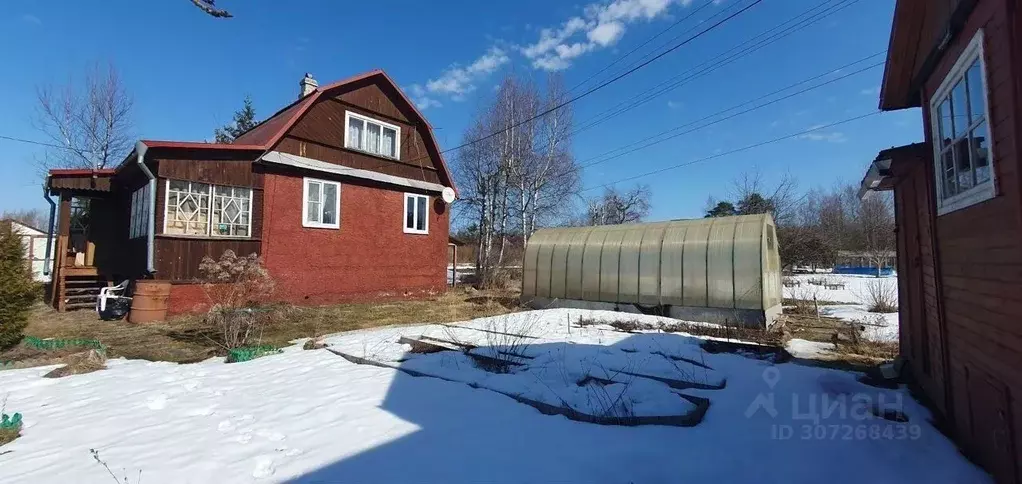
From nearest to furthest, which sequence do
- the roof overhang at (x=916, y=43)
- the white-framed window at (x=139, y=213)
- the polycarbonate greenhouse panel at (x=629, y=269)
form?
1. the roof overhang at (x=916, y=43)
2. the white-framed window at (x=139, y=213)
3. the polycarbonate greenhouse panel at (x=629, y=269)

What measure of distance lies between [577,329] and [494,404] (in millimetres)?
5026

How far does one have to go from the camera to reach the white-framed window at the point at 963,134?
10.5ft

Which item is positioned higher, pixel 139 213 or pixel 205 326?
pixel 139 213

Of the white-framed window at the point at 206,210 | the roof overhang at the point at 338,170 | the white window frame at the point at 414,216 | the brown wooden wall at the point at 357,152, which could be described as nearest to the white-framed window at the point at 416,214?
the white window frame at the point at 414,216

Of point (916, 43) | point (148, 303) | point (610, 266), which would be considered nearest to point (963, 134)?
point (916, 43)

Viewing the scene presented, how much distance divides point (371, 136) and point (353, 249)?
4.08m

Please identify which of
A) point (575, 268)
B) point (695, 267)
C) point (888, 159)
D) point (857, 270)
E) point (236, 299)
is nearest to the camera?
point (888, 159)

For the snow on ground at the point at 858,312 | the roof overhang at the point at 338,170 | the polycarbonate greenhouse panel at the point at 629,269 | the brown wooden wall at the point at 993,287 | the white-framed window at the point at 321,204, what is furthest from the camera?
the white-framed window at the point at 321,204

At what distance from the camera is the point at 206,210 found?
11945mm

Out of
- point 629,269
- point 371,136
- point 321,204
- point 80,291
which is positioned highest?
point 371,136

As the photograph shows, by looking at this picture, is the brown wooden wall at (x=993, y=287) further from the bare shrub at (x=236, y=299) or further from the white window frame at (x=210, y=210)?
the white window frame at (x=210, y=210)

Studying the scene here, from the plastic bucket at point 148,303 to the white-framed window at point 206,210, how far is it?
1.42m

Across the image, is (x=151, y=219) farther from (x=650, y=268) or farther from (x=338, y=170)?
(x=650, y=268)

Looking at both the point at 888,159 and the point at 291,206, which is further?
the point at 291,206
